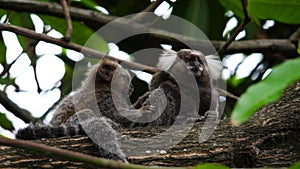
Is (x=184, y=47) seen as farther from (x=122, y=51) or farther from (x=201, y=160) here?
(x=201, y=160)

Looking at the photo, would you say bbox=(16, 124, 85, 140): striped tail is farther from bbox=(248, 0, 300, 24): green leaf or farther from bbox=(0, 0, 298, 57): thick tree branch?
bbox=(248, 0, 300, 24): green leaf

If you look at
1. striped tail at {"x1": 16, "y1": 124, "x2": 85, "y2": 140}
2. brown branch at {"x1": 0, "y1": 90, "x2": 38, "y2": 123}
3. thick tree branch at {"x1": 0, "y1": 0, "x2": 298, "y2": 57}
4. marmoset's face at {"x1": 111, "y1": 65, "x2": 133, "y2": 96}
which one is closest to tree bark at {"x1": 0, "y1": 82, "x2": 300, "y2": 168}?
striped tail at {"x1": 16, "y1": 124, "x2": 85, "y2": 140}

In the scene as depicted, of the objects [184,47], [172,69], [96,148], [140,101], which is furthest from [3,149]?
[184,47]

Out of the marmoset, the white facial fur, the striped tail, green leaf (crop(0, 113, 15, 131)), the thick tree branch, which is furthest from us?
green leaf (crop(0, 113, 15, 131))

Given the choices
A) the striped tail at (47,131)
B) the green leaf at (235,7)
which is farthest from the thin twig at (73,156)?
the green leaf at (235,7)

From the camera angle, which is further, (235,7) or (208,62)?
(208,62)

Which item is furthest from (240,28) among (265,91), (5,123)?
(265,91)

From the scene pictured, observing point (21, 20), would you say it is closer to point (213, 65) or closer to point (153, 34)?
point (153, 34)
